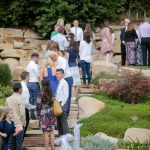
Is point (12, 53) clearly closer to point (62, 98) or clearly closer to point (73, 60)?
point (73, 60)

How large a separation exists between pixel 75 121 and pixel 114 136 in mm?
1222

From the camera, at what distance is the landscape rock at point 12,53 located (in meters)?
23.7

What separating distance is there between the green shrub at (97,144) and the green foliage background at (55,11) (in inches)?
468

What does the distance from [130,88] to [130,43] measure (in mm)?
3193

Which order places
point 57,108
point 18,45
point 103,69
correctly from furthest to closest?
point 18,45 → point 103,69 → point 57,108

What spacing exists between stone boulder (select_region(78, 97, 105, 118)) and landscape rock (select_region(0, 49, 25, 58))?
7.32m

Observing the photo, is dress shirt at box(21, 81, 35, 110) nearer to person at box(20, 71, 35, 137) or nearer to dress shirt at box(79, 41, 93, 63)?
person at box(20, 71, 35, 137)

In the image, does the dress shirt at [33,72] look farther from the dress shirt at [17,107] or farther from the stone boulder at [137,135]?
the stone boulder at [137,135]

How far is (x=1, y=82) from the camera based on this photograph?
1970 centimetres

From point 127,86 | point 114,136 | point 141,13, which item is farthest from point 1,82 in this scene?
point 141,13

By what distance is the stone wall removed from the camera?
76.5ft

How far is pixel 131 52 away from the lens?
67.0 ft

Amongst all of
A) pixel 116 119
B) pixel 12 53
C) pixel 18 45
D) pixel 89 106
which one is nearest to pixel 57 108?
pixel 116 119

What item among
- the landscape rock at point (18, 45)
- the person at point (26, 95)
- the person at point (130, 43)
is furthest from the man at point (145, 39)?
the person at point (26, 95)
